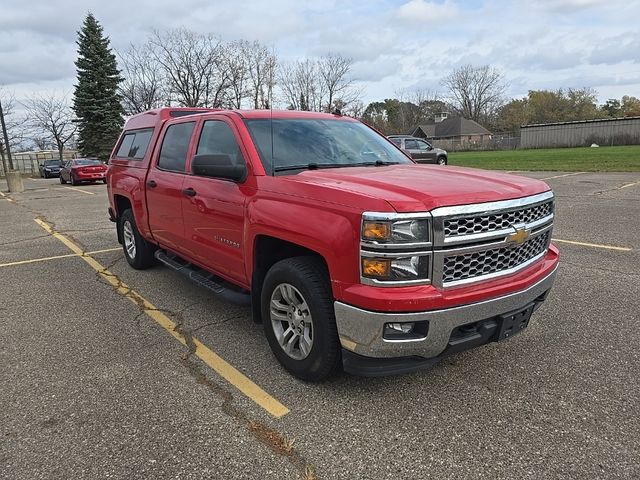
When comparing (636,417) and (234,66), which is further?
(234,66)

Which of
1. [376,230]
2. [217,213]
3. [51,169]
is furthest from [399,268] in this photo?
[51,169]

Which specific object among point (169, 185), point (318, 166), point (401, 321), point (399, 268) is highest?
point (318, 166)

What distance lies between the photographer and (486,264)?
2.87 meters

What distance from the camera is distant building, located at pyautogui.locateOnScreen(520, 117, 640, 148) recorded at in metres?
47.7

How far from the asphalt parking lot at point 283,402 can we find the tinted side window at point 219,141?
5.02 feet

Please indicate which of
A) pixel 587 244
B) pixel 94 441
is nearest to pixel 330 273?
pixel 94 441

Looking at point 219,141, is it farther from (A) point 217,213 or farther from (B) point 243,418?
(B) point 243,418

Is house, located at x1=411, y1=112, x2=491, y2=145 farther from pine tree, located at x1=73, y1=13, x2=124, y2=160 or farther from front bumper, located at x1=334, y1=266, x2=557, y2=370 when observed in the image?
front bumper, located at x1=334, y1=266, x2=557, y2=370

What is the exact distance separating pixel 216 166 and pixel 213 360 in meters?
1.46

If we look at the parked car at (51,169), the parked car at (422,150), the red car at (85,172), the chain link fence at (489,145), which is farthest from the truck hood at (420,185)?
the chain link fence at (489,145)

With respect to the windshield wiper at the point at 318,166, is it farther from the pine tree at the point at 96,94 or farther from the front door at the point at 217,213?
the pine tree at the point at 96,94

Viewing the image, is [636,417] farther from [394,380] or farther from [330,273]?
[330,273]

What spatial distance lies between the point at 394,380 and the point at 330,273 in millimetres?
1001

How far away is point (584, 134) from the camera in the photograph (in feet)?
166
